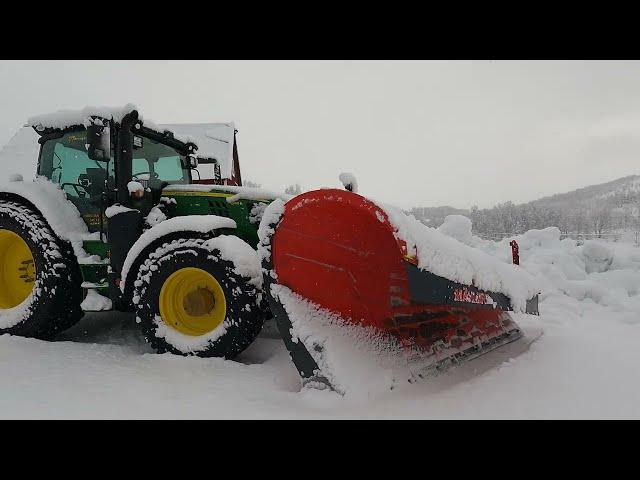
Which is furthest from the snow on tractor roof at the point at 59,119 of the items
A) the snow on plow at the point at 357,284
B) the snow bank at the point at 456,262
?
the snow bank at the point at 456,262

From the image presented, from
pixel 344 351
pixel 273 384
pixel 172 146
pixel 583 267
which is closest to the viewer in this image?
pixel 344 351

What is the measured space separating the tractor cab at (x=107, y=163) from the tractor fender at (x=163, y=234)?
2.02 ft

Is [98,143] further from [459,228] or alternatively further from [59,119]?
[459,228]

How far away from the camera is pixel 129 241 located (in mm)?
3711

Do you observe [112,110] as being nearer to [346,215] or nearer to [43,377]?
[43,377]

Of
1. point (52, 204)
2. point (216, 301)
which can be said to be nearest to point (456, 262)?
point (216, 301)

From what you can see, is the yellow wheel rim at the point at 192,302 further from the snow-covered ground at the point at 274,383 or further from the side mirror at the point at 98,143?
the side mirror at the point at 98,143

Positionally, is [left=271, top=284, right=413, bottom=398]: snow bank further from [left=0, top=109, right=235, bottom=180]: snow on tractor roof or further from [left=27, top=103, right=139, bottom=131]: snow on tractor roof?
[left=0, top=109, right=235, bottom=180]: snow on tractor roof

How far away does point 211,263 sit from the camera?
10.5 feet

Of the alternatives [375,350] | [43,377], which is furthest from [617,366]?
[43,377]

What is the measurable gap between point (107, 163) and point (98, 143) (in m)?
0.35

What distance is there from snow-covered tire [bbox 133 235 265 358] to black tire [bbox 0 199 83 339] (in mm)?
962

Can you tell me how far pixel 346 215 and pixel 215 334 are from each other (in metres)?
1.31
